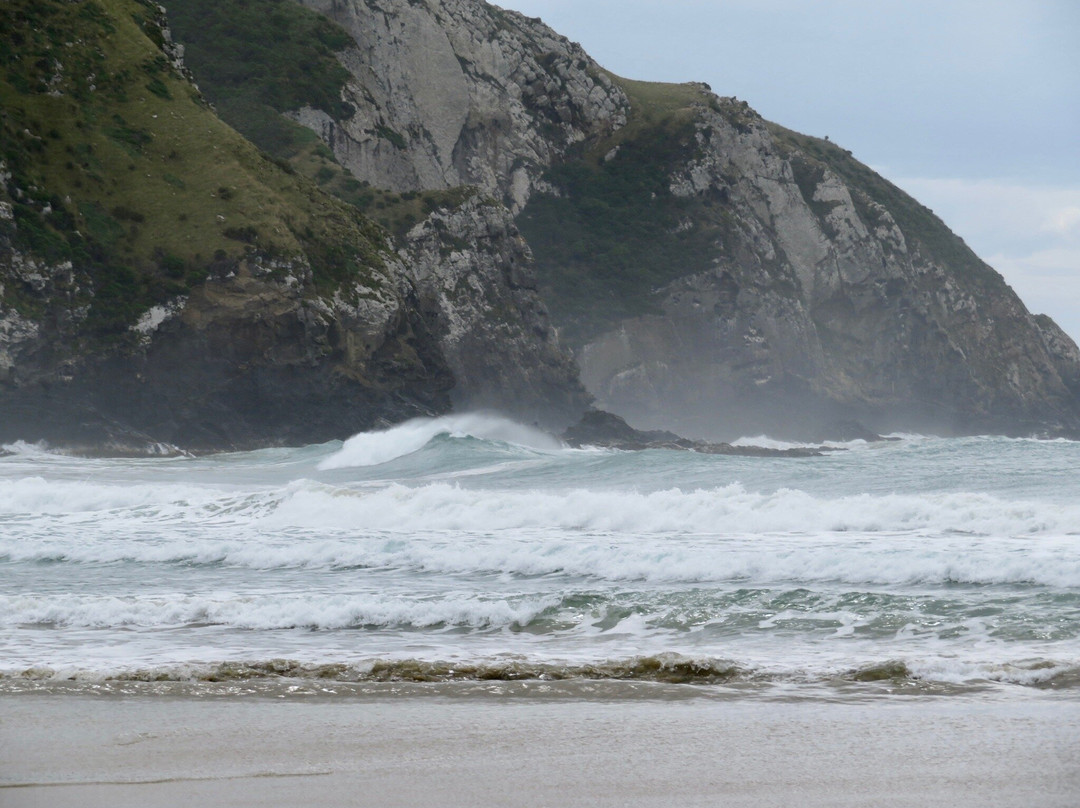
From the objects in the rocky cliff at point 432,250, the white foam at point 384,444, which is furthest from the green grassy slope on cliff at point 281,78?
the white foam at point 384,444

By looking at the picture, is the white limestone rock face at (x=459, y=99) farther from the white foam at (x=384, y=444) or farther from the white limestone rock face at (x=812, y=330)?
the white foam at (x=384, y=444)

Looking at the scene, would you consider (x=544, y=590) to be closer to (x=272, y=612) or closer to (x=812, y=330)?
(x=272, y=612)

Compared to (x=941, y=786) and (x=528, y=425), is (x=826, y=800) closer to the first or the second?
(x=941, y=786)

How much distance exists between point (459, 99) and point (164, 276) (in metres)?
42.1

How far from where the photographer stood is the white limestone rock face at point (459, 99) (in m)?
74.6

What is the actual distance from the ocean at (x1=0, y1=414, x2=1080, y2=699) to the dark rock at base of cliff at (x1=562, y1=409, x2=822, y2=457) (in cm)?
3479

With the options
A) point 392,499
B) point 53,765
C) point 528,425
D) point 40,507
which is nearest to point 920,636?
point 53,765

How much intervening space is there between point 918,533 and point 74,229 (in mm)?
42773

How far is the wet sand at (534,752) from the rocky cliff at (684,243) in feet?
228

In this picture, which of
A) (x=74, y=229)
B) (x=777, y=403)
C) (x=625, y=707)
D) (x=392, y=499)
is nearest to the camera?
(x=625, y=707)

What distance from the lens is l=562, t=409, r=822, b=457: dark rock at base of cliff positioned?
55.1 metres

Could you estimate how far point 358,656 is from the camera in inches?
310

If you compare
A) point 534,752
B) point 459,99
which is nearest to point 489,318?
point 459,99

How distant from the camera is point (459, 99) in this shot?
83688mm
